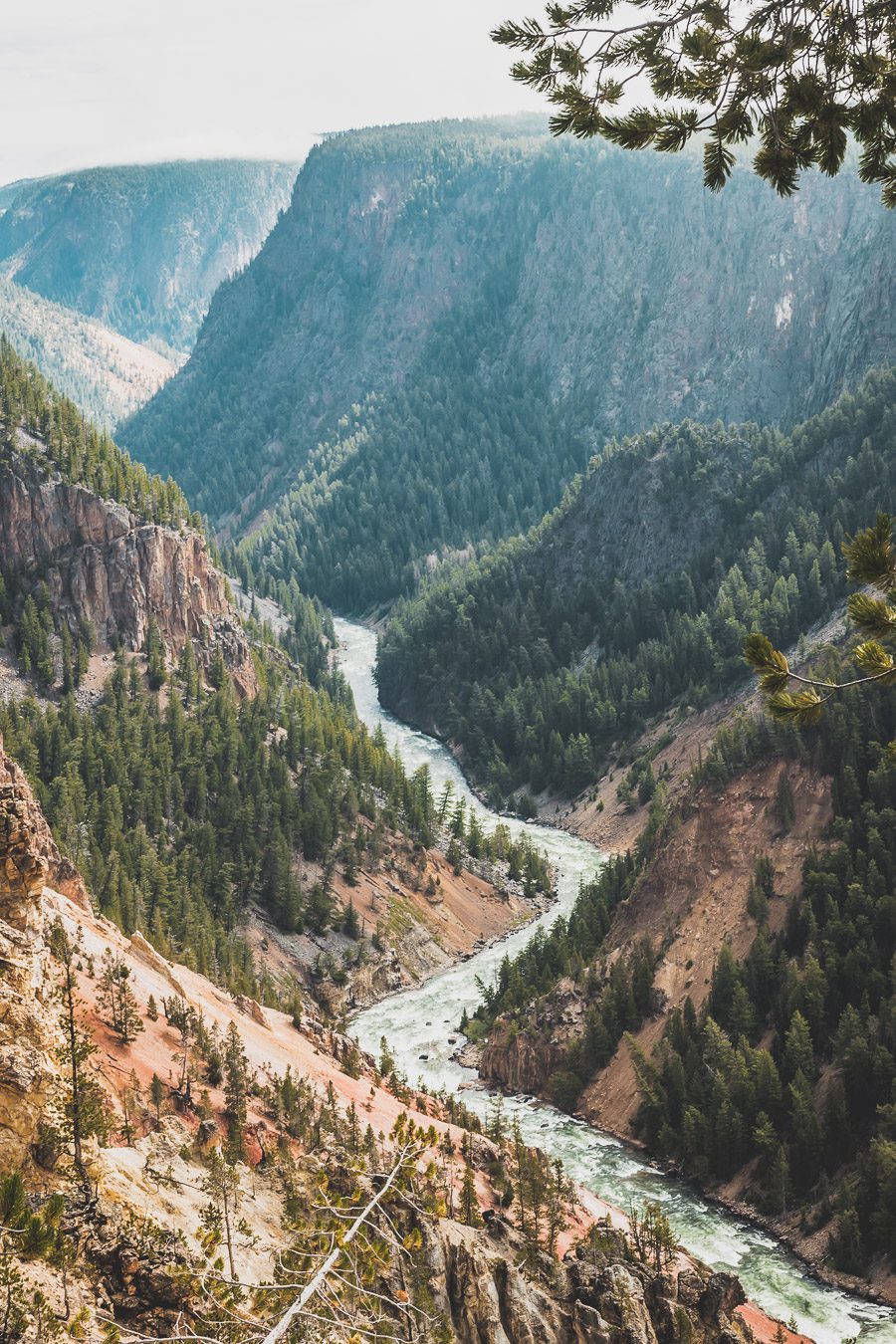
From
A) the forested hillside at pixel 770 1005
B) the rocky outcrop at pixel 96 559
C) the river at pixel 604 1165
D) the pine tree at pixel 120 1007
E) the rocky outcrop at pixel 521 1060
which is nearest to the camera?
the pine tree at pixel 120 1007

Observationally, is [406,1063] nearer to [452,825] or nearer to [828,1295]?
[828,1295]

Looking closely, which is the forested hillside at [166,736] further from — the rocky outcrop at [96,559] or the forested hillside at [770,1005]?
the forested hillside at [770,1005]

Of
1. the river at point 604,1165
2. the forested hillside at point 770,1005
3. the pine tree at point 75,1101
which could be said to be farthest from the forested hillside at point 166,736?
the pine tree at point 75,1101

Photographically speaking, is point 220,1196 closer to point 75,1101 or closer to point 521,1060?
point 75,1101

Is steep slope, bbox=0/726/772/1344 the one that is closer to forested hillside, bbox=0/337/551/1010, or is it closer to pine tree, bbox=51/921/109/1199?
pine tree, bbox=51/921/109/1199

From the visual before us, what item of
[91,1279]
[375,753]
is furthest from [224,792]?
[91,1279]

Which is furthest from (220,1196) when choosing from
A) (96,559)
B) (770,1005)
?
(96,559)

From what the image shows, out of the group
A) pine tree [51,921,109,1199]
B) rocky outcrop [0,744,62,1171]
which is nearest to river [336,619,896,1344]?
pine tree [51,921,109,1199]
